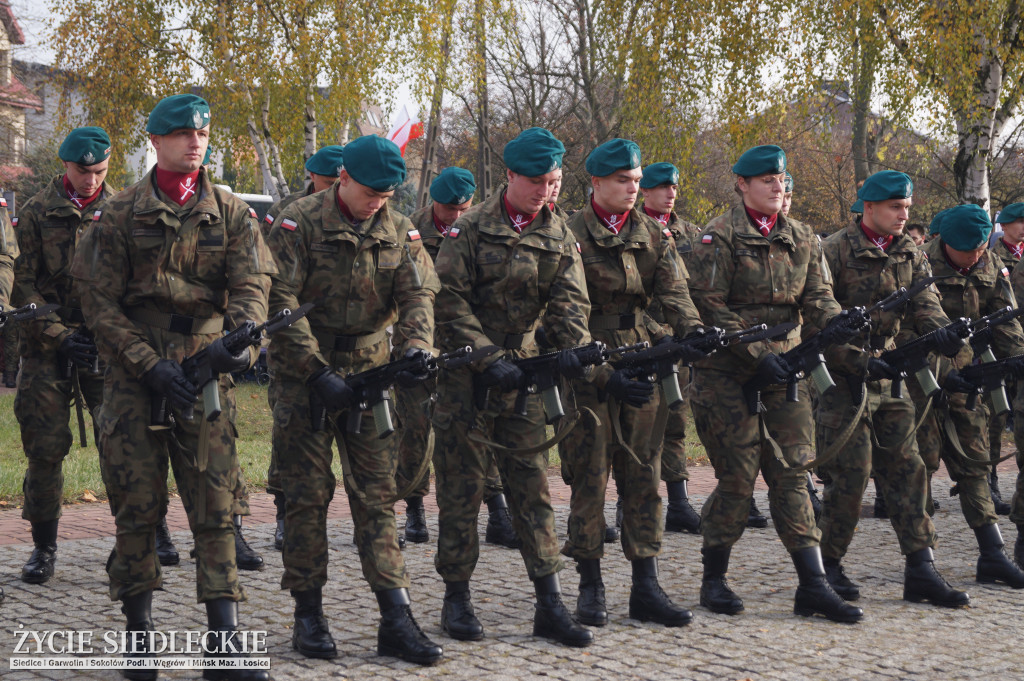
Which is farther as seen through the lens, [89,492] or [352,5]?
[352,5]

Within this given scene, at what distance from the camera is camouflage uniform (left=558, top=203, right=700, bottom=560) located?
625 cm

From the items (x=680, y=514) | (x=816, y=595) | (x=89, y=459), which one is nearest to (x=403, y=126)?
(x=89, y=459)

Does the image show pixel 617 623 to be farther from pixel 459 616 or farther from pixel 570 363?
pixel 570 363

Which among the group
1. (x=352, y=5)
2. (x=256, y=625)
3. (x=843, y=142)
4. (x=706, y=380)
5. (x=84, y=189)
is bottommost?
(x=256, y=625)

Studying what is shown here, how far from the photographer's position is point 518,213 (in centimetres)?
621

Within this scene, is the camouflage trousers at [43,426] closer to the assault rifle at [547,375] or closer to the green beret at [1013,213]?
the assault rifle at [547,375]

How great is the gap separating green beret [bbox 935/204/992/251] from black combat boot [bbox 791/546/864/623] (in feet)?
9.05

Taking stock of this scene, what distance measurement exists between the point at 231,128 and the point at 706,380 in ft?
66.4

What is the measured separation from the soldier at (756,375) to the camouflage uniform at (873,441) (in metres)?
0.44

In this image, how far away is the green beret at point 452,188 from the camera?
872 cm

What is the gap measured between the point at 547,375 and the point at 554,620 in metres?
1.18

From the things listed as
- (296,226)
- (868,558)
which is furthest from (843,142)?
(296,226)

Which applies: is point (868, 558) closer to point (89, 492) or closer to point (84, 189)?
point (84, 189)

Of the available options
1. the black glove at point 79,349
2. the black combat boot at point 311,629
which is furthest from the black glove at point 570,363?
the black glove at point 79,349
